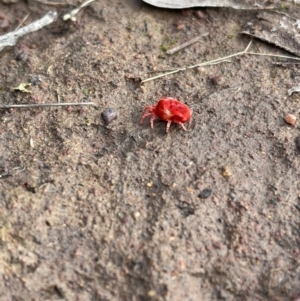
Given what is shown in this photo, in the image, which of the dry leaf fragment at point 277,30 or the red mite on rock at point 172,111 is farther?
the dry leaf fragment at point 277,30

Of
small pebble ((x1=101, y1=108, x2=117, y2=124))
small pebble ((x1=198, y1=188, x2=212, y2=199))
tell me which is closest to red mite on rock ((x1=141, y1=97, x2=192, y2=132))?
small pebble ((x1=101, y1=108, x2=117, y2=124))

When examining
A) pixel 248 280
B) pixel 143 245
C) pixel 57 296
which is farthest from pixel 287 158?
pixel 57 296

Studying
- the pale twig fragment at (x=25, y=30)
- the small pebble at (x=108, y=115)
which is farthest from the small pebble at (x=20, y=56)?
the small pebble at (x=108, y=115)

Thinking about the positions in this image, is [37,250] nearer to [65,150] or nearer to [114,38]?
[65,150]

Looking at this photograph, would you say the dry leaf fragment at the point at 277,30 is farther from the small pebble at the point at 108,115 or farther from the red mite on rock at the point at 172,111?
the small pebble at the point at 108,115

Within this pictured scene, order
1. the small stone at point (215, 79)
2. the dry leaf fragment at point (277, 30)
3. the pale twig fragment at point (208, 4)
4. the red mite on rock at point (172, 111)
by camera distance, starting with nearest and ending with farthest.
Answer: the red mite on rock at point (172, 111) → the small stone at point (215, 79) → the dry leaf fragment at point (277, 30) → the pale twig fragment at point (208, 4)

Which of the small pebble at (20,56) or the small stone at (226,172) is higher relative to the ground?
the small stone at (226,172)
